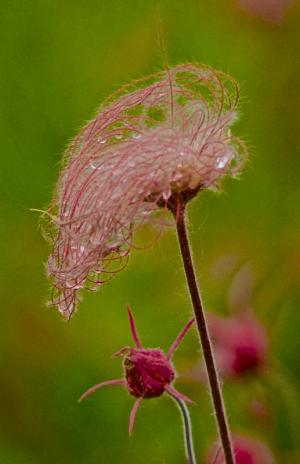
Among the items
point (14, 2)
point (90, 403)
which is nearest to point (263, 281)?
point (90, 403)

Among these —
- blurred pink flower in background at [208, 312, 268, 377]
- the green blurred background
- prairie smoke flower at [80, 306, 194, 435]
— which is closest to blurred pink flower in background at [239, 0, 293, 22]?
→ the green blurred background

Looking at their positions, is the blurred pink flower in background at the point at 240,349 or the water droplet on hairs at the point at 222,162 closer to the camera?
A: the water droplet on hairs at the point at 222,162

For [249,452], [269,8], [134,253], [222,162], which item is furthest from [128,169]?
[269,8]

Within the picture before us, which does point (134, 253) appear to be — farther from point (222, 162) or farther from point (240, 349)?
point (222, 162)

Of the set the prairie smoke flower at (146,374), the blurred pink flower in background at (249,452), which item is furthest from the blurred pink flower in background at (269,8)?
the prairie smoke flower at (146,374)

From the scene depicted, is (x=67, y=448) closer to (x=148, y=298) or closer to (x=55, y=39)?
(x=148, y=298)

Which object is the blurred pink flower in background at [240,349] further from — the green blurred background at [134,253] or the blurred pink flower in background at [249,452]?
the green blurred background at [134,253]

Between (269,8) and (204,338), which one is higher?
Result: (269,8)
